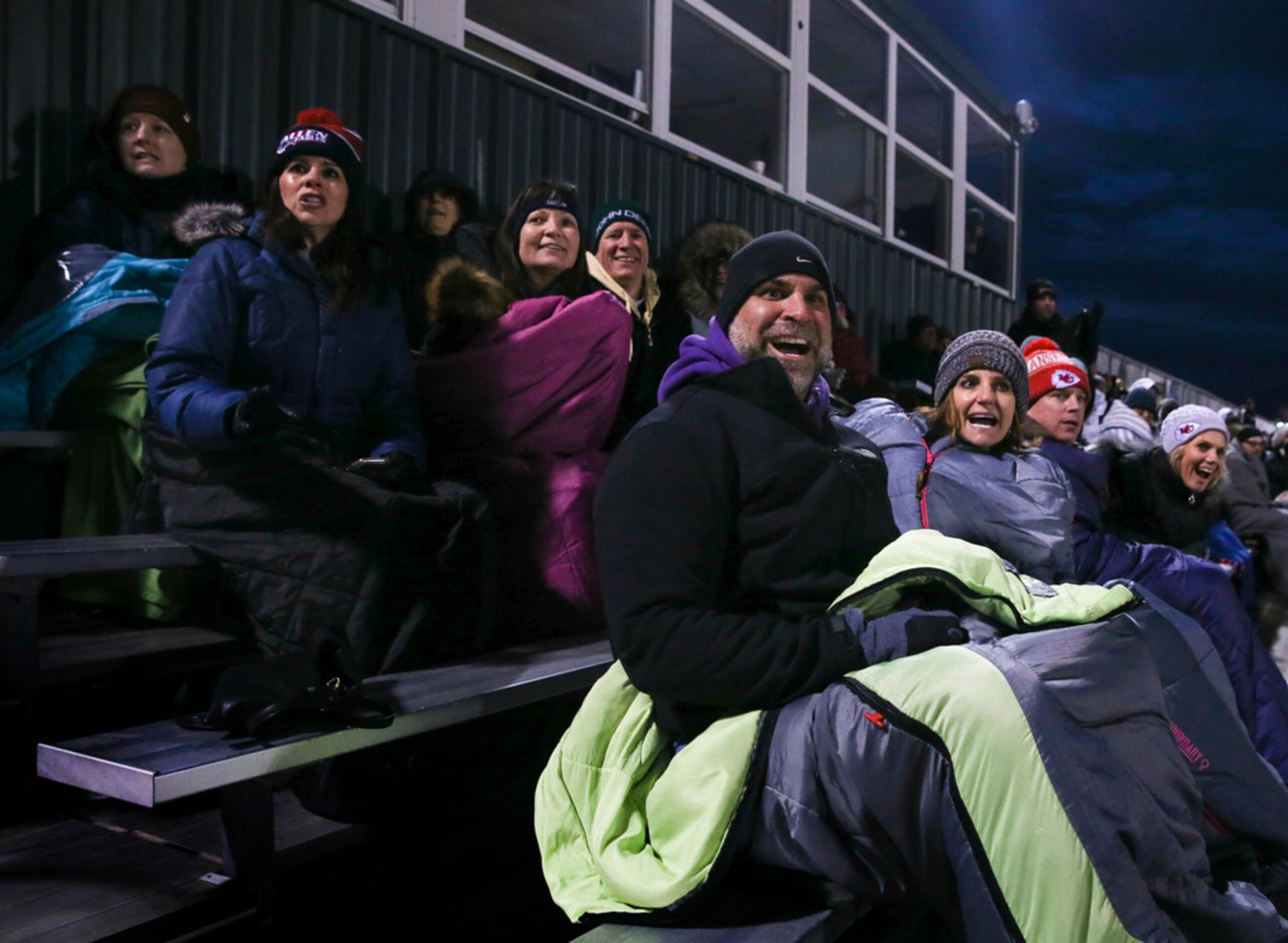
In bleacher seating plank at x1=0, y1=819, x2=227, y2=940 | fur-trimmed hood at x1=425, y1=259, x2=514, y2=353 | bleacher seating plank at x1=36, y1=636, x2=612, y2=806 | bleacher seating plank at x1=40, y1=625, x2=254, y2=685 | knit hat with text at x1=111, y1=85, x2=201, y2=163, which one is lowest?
bleacher seating plank at x1=0, y1=819, x2=227, y2=940

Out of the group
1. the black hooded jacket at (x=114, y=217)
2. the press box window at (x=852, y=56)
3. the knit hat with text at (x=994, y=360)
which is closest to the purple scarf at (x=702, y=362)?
the knit hat with text at (x=994, y=360)

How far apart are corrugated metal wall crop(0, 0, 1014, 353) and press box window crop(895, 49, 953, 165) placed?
464cm

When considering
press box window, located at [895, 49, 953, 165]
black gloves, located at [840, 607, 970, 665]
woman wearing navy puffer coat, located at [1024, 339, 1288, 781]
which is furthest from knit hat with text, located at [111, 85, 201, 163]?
press box window, located at [895, 49, 953, 165]

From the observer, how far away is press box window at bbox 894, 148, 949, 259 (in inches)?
407

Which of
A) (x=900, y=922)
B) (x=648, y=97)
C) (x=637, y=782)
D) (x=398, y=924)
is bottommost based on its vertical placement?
(x=398, y=924)

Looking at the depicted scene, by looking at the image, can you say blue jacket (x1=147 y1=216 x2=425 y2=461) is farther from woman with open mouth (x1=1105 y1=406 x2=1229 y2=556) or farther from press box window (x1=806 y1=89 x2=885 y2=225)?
press box window (x1=806 y1=89 x2=885 y2=225)

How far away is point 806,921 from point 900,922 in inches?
14.7

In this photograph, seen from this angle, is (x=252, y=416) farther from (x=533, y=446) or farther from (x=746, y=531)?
(x=746, y=531)

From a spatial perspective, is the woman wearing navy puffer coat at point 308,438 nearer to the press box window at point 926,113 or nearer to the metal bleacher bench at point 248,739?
the metal bleacher bench at point 248,739

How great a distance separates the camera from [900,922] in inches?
74.2

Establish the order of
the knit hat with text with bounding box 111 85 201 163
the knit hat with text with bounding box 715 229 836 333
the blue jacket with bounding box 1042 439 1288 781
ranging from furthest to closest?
the blue jacket with bounding box 1042 439 1288 781, the knit hat with text with bounding box 111 85 201 163, the knit hat with text with bounding box 715 229 836 333

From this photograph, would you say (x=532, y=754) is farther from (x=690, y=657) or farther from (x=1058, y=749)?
(x=1058, y=749)

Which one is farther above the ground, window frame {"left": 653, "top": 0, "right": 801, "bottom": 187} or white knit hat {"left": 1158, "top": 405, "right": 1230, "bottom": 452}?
window frame {"left": 653, "top": 0, "right": 801, "bottom": 187}

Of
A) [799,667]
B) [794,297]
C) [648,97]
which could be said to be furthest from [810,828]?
[648,97]
